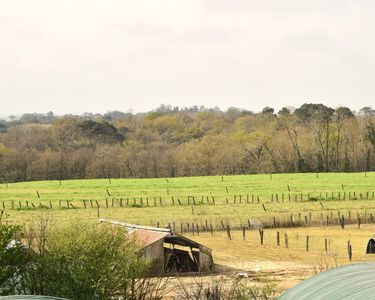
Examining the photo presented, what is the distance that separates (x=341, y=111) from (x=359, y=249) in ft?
307

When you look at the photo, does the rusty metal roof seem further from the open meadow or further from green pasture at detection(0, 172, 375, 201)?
green pasture at detection(0, 172, 375, 201)

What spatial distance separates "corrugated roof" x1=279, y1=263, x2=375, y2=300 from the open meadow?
12.7 m

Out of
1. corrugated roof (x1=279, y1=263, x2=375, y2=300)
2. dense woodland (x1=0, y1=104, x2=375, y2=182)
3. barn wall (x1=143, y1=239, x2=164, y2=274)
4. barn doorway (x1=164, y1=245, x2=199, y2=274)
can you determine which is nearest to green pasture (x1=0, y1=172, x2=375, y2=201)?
dense woodland (x1=0, y1=104, x2=375, y2=182)

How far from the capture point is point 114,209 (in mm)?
66562

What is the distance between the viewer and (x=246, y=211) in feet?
210

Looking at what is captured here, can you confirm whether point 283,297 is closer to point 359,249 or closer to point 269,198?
point 359,249

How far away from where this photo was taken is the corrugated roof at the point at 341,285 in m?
15.4

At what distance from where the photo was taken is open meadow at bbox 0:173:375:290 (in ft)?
139

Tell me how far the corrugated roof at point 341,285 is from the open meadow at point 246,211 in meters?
12.7

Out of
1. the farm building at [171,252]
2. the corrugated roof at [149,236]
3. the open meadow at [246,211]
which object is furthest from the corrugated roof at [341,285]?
the corrugated roof at [149,236]

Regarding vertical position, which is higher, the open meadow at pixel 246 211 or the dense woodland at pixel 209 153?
the dense woodland at pixel 209 153

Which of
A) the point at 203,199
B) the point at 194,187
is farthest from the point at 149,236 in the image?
the point at 194,187

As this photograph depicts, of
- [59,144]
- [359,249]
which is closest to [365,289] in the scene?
[359,249]

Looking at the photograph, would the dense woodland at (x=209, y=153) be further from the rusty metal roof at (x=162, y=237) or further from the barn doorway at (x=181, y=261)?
the rusty metal roof at (x=162, y=237)
